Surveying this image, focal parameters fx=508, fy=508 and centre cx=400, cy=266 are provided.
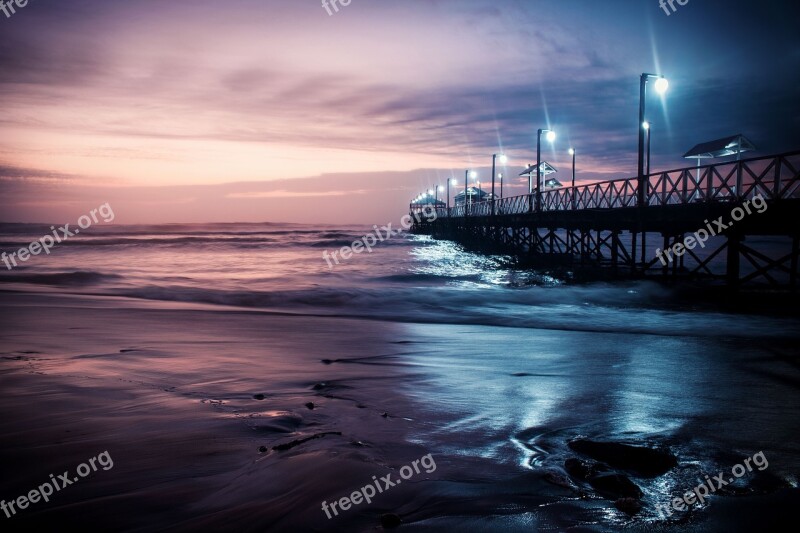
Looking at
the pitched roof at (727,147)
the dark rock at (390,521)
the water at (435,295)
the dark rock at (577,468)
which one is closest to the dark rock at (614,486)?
the dark rock at (577,468)

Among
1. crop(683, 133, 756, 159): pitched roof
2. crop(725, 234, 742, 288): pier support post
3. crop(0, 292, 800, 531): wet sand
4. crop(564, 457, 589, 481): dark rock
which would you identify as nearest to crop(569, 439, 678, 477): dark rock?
crop(0, 292, 800, 531): wet sand

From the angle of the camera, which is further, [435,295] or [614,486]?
[435,295]

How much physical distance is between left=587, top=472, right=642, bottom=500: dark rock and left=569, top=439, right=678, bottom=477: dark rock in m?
0.33

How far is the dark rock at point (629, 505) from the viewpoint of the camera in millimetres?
3381

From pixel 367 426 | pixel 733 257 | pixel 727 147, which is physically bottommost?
pixel 367 426

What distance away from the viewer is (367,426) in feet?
16.5

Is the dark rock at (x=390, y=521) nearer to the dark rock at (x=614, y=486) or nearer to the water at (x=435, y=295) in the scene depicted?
the dark rock at (x=614, y=486)

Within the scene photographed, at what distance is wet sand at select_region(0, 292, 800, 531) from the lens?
343cm

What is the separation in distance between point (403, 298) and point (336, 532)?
641 inches

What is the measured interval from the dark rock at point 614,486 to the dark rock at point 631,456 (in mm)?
335

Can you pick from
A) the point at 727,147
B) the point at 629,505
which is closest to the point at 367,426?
the point at 629,505

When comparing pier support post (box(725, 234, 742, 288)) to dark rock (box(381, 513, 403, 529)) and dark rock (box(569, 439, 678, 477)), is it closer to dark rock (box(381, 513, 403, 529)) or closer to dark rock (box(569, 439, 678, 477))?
dark rock (box(569, 439, 678, 477))

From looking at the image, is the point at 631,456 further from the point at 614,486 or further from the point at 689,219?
the point at 689,219

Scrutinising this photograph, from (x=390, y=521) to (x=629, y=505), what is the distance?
1.62m
